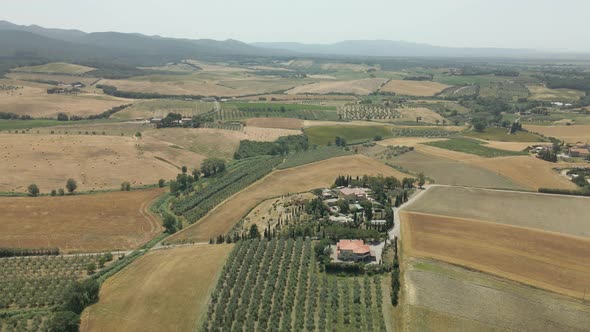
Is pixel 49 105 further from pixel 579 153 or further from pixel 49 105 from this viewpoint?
pixel 579 153

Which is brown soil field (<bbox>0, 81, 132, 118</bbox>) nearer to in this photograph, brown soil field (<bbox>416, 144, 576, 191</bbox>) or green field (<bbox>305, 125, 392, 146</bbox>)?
green field (<bbox>305, 125, 392, 146</bbox>)

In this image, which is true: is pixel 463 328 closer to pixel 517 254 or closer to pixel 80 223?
pixel 517 254

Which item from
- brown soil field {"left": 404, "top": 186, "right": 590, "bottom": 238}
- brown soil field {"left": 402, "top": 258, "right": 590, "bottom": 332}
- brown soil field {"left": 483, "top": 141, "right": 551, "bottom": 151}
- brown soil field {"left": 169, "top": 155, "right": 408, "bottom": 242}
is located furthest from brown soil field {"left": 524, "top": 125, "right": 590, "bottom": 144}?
brown soil field {"left": 402, "top": 258, "right": 590, "bottom": 332}

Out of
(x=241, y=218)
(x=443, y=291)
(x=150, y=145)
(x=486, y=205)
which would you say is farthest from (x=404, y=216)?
(x=150, y=145)

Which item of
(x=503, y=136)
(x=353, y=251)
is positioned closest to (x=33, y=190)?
(x=353, y=251)

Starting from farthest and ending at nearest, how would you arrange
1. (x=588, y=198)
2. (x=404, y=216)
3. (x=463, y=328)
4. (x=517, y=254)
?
(x=588, y=198) → (x=404, y=216) → (x=517, y=254) → (x=463, y=328)

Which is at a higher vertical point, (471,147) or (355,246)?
(471,147)
